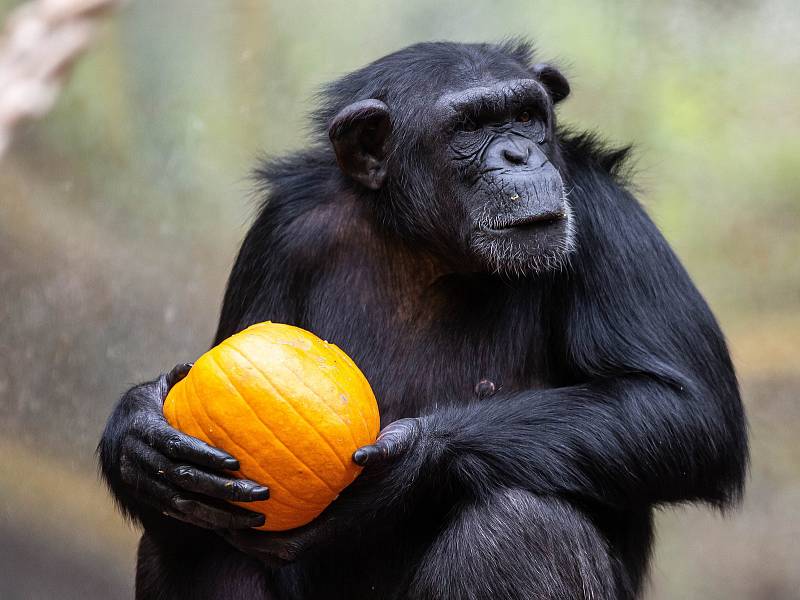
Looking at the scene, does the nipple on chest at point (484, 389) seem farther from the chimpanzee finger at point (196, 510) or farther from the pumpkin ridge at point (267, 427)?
the chimpanzee finger at point (196, 510)

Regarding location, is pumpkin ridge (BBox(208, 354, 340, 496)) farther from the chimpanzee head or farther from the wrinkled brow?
the wrinkled brow

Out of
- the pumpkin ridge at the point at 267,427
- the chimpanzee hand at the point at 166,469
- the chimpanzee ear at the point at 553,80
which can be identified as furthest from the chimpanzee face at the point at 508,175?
the chimpanzee hand at the point at 166,469

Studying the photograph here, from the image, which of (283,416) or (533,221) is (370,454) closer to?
(283,416)

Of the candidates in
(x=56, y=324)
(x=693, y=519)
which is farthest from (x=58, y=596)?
(x=693, y=519)

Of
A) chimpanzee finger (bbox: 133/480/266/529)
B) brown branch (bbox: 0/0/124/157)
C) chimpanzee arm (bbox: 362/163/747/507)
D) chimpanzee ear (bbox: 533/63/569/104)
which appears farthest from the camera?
chimpanzee ear (bbox: 533/63/569/104)

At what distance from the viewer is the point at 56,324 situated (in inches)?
297

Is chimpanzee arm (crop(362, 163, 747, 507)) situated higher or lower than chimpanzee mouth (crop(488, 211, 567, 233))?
lower

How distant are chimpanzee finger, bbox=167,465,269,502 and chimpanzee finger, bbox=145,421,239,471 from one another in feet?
A: 0.12

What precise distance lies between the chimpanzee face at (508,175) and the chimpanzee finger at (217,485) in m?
1.34

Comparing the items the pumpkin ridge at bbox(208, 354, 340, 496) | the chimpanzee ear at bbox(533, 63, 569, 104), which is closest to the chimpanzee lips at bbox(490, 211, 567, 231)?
the chimpanzee ear at bbox(533, 63, 569, 104)

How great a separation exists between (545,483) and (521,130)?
1441 mm

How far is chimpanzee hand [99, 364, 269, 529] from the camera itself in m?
4.40

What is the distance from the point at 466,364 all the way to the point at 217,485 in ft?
4.37

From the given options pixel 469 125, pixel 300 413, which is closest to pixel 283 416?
pixel 300 413
